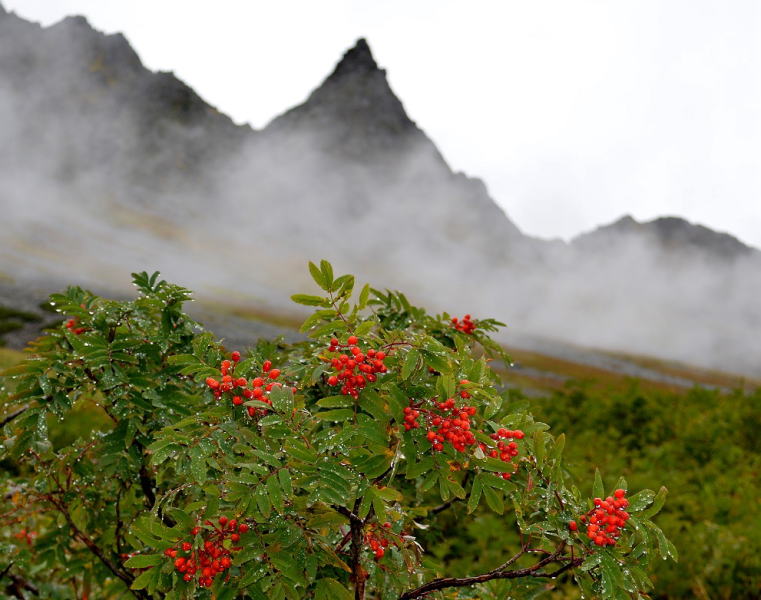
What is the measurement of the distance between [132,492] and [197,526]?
1580 millimetres

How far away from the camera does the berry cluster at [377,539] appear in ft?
7.78

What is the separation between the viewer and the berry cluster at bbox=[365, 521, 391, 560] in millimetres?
2371

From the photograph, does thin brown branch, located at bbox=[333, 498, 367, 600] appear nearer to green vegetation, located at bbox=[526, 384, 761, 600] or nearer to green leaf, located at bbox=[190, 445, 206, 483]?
green leaf, located at bbox=[190, 445, 206, 483]

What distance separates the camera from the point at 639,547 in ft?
6.75

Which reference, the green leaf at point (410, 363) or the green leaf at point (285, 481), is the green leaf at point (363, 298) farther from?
the green leaf at point (285, 481)

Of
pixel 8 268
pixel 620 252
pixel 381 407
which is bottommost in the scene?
pixel 8 268

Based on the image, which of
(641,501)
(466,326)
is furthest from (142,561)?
(466,326)

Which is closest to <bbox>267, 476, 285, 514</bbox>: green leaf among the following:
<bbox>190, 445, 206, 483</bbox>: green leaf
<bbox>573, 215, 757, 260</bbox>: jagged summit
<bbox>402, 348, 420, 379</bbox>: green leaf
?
<bbox>190, 445, 206, 483</bbox>: green leaf

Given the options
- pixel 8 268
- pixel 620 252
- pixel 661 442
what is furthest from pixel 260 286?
pixel 620 252

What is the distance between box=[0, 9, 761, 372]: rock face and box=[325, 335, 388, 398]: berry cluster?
50.0 metres

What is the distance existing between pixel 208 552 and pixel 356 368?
101cm

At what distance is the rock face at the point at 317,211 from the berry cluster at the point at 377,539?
49.5 m

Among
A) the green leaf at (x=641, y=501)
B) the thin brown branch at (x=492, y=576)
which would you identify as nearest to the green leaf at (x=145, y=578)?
the thin brown branch at (x=492, y=576)

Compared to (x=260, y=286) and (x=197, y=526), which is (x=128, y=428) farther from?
(x=260, y=286)
